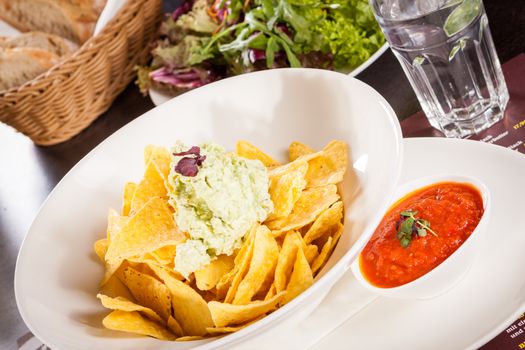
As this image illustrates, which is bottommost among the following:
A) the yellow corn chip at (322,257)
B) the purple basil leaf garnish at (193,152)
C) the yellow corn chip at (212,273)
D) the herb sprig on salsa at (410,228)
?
the herb sprig on salsa at (410,228)

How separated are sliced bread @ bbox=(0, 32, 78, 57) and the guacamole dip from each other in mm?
1377

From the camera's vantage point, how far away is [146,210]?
50.6 inches

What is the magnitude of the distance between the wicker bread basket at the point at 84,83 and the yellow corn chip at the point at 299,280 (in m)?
1.32

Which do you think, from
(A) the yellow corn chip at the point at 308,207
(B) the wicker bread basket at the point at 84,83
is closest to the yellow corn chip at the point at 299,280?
(A) the yellow corn chip at the point at 308,207

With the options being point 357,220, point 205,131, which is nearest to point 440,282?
point 357,220

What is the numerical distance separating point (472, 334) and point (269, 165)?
0.59m

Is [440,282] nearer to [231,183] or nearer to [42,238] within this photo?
[231,183]

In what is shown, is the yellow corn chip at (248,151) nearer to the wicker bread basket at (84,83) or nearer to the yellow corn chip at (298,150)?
the yellow corn chip at (298,150)

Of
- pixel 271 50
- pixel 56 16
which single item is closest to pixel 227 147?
pixel 271 50

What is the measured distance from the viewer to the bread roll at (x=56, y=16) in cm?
248

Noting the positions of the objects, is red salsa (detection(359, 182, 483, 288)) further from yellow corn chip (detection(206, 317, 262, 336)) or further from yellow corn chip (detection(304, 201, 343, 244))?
yellow corn chip (detection(206, 317, 262, 336))

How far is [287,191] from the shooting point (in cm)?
125

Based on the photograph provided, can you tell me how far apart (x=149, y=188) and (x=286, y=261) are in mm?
357

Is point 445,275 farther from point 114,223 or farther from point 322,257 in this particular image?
point 114,223
